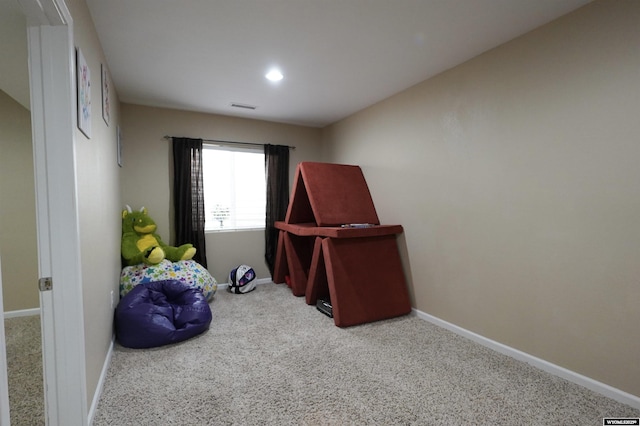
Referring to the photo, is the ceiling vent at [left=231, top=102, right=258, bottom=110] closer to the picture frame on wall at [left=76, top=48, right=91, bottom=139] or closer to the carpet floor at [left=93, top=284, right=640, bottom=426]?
Answer: the picture frame on wall at [left=76, top=48, right=91, bottom=139]

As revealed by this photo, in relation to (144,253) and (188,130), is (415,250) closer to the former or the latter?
(144,253)

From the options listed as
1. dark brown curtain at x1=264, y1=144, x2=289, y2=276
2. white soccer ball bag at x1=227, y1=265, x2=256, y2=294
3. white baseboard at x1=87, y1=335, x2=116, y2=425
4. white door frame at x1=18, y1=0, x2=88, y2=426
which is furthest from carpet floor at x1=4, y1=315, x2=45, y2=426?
dark brown curtain at x1=264, y1=144, x2=289, y2=276

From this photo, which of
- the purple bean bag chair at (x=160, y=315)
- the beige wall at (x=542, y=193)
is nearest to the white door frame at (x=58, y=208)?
the purple bean bag chair at (x=160, y=315)

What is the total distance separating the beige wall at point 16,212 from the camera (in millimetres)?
2943

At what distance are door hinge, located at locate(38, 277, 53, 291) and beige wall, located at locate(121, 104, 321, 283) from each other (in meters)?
2.42

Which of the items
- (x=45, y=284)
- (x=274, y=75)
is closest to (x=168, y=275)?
(x=45, y=284)

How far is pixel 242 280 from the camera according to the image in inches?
151

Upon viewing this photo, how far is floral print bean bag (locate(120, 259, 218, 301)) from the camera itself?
2980 millimetres

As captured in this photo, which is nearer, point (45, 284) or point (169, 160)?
point (45, 284)

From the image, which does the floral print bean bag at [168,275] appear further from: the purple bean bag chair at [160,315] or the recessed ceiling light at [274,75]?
the recessed ceiling light at [274,75]

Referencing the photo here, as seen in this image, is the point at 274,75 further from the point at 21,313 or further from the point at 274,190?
the point at 21,313

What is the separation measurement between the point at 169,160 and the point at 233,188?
0.85m

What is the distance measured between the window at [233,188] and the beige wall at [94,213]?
1562 mm

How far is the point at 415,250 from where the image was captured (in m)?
3.11
